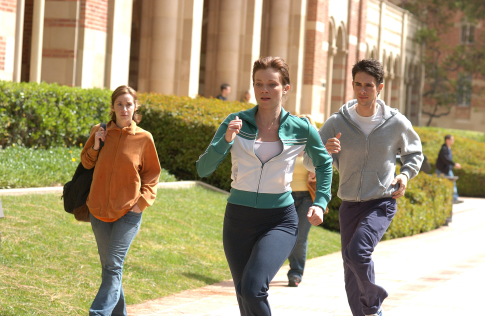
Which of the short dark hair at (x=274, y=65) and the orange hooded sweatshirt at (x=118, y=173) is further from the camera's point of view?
the orange hooded sweatshirt at (x=118, y=173)

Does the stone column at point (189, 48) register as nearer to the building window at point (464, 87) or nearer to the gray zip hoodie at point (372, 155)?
the gray zip hoodie at point (372, 155)

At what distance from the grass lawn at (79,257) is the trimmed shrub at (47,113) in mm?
2925

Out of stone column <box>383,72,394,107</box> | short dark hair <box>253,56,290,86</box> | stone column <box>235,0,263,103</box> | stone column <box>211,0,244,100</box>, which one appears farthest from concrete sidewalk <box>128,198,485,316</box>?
stone column <box>383,72,394,107</box>

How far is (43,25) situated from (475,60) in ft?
127

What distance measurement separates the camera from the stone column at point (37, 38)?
542 inches

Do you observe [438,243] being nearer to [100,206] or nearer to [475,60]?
[100,206]

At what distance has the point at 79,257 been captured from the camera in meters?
7.09

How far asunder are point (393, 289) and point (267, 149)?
408cm

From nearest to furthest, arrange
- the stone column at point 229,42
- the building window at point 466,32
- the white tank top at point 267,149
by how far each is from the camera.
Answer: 1. the white tank top at point 267,149
2. the stone column at point 229,42
3. the building window at point 466,32

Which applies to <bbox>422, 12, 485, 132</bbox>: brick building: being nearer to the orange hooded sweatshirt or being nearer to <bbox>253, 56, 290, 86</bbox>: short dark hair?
the orange hooded sweatshirt

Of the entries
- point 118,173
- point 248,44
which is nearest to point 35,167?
point 118,173

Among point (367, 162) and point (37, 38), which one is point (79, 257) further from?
point (37, 38)

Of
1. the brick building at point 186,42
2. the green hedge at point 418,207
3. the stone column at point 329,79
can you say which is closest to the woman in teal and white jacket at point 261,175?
the green hedge at point 418,207

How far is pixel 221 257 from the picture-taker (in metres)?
8.71
